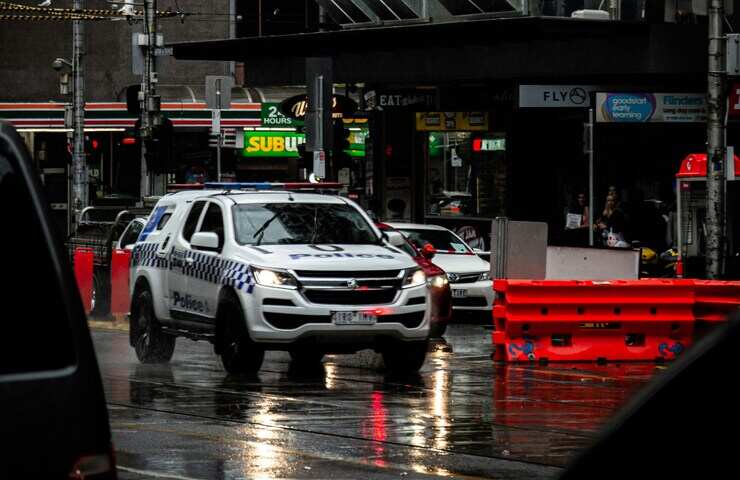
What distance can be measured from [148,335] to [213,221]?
65.2 inches

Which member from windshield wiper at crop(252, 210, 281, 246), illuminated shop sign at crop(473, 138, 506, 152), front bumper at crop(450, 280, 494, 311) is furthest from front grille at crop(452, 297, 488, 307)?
illuminated shop sign at crop(473, 138, 506, 152)

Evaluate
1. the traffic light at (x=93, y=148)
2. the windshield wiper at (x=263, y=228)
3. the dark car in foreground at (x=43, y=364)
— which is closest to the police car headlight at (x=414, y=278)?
the windshield wiper at (x=263, y=228)

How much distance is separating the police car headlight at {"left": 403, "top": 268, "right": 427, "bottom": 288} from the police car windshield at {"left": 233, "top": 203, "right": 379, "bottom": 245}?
83 cm

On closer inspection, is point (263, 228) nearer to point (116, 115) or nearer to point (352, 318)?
point (352, 318)

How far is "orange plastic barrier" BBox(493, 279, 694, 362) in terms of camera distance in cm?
1877

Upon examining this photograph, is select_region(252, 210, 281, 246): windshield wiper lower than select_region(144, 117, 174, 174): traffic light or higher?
lower

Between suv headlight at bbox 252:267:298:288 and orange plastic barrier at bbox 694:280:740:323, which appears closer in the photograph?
suv headlight at bbox 252:267:298:288

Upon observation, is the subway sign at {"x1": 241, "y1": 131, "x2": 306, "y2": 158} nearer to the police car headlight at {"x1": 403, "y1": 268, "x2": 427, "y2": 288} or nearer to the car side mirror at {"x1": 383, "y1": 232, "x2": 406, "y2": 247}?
the car side mirror at {"x1": 383, "y1": 232, "x2": 406, "y2": 247}

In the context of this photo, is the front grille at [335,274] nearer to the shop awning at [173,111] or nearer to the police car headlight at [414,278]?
the police car headlight at [414,278]

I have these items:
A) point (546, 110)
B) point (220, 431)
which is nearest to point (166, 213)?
point (220, 431)

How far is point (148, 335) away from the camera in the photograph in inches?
736

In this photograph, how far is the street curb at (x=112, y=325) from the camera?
2466 centimetres

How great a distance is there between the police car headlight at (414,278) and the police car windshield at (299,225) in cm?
83

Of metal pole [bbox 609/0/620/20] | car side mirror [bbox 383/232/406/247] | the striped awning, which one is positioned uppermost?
metal pole [bbox 609/0/620/20]
